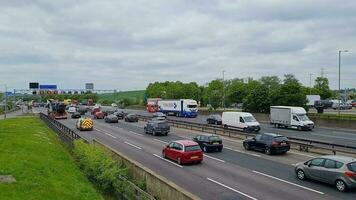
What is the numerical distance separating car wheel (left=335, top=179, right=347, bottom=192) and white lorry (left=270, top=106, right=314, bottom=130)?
1265 inches

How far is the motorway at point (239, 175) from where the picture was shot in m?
18.5

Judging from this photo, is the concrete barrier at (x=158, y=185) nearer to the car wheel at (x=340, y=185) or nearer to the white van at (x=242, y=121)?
the car wheel at (x=340, y=185)

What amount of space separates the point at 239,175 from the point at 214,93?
100499 mm

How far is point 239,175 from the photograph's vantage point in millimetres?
22875

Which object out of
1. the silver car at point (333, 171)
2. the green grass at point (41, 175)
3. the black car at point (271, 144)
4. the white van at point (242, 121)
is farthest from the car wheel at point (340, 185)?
the white van at point (242, 121)

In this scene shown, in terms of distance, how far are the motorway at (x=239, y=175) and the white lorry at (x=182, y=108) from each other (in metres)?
44.5

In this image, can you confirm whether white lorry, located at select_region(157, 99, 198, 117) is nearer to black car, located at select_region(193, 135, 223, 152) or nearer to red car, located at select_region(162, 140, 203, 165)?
black car, located at select_region(193, 135, 223, 152)

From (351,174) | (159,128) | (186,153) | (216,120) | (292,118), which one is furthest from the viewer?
(216,120)

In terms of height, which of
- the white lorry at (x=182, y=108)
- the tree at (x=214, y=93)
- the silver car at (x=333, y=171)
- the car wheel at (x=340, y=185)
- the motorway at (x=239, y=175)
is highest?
the tree at (x=214, y=93)

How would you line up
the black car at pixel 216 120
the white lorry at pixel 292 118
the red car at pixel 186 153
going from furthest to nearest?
the black car at pixel 216 120 < the white lorry at pixel 292 118 < the red car at pixel 186 153

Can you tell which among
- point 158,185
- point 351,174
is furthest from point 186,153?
point 351,174

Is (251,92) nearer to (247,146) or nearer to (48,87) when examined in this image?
(247,146)

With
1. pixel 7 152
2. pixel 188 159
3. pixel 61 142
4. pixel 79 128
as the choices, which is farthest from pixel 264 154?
pixel 79 128

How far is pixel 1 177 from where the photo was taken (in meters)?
20.0
